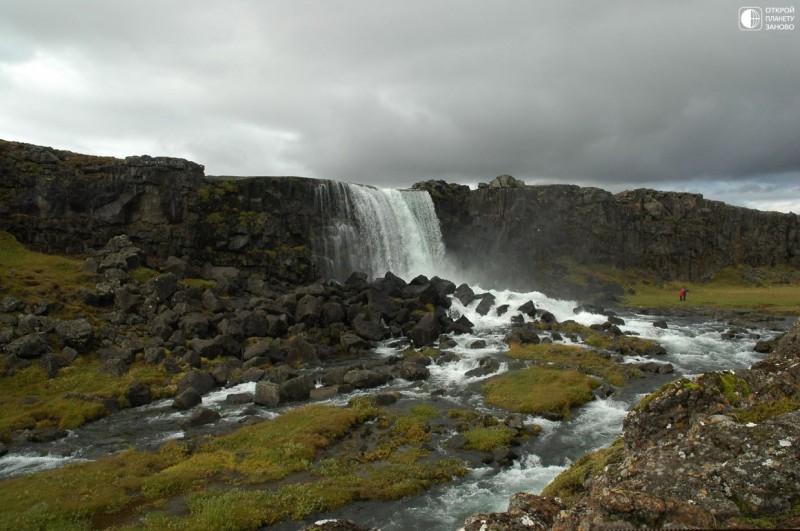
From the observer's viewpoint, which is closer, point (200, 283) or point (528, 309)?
point (528, 309)

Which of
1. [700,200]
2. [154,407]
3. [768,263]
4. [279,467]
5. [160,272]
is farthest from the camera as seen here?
[768,263]

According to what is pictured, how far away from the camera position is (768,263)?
11238 cm

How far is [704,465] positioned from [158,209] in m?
58.8

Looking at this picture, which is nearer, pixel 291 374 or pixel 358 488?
pixel 358 488

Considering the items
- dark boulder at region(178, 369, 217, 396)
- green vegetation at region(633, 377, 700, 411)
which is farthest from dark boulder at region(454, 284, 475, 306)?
green vegetation at region(633, 377, 700, 411)

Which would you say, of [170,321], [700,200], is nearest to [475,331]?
[170,321]

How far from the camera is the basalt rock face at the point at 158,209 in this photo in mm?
50750

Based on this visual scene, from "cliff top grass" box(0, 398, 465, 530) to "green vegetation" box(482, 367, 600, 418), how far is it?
5.86 m

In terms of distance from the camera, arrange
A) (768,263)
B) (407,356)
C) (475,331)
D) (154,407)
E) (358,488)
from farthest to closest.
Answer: (768,263)
(475,331)
(407,356)
(154,407)
(358,488)

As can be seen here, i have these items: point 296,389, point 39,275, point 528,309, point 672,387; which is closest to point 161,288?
point 39,275

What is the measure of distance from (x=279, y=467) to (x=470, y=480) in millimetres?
7148

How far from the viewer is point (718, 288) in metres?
96.4

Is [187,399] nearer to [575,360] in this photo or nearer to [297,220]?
[575,360]

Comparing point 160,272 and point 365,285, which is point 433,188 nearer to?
point 365,285
